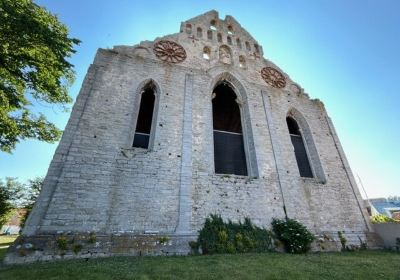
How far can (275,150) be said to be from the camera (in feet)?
30.2

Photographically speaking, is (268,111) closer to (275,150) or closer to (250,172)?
(275,150)

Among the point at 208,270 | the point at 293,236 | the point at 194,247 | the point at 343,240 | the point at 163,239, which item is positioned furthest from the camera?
the point at 343,240

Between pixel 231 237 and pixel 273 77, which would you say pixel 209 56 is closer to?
pixel 273 77

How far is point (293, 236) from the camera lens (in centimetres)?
691

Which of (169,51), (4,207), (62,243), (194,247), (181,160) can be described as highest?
(169,51)

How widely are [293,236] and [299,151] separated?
492cm

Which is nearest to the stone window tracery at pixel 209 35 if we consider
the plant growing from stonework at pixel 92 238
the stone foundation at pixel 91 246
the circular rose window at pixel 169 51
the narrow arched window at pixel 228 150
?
the circular rose window at pixel 169 51

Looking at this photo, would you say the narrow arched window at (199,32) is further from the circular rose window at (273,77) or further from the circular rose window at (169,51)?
the circular rose window at (273,77)

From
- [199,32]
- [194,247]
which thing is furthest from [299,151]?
[199,32]

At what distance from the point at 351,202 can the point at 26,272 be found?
452 inches

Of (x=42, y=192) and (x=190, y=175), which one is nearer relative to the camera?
(x=42, y=192)

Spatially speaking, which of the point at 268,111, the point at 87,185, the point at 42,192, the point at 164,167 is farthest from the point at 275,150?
the point at 42,192

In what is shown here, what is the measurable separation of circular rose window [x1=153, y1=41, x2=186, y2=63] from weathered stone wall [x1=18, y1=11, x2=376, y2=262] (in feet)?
1.06

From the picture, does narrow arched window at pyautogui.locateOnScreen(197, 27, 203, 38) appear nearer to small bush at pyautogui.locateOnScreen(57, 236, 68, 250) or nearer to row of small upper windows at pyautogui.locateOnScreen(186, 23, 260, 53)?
row of small upper windows at pyautogui.locateOnScreen(186, 23, 260, 53)
